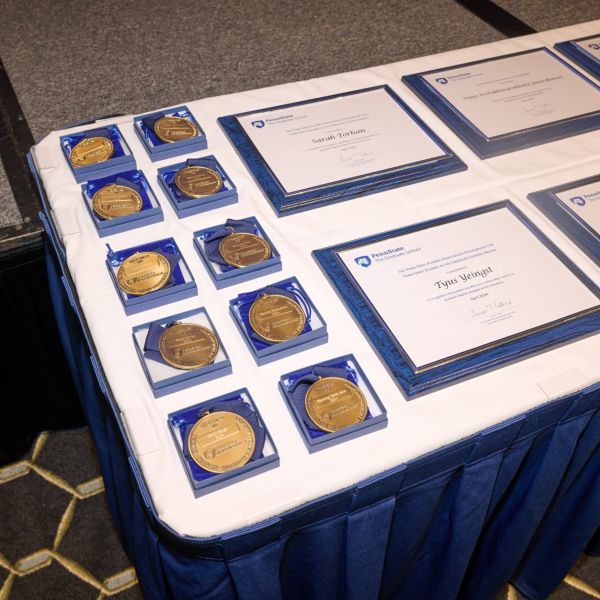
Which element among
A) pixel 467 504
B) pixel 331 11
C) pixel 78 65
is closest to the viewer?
pixel 467 504

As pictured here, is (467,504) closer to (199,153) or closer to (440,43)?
(199,153)

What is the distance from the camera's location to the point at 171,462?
66cm

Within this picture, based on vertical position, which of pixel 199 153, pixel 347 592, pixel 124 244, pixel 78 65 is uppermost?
pixel 78 65

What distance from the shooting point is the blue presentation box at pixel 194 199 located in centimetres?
89

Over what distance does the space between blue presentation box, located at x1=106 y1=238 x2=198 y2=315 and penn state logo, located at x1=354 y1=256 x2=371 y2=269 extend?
8.5 inches

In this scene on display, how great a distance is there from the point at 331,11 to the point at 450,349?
1.05 m

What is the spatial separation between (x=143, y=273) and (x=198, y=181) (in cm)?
19

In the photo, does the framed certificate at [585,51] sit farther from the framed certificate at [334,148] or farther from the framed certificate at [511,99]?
the framed certificate at [334,148]

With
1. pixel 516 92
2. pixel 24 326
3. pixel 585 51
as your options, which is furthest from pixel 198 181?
pixel 585 51

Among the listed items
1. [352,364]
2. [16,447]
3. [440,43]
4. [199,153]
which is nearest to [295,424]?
[352,364]

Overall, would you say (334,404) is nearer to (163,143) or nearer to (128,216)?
(128,216)

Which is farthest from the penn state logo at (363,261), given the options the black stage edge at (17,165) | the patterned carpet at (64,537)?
the patterned carpet at (64,537)

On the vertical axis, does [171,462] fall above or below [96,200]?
below

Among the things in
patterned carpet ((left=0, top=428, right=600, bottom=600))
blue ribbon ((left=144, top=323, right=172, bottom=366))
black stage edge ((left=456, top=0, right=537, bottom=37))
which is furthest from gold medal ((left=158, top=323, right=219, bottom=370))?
black stage edge ((left=456, top=0, right=537, bottom=37))
